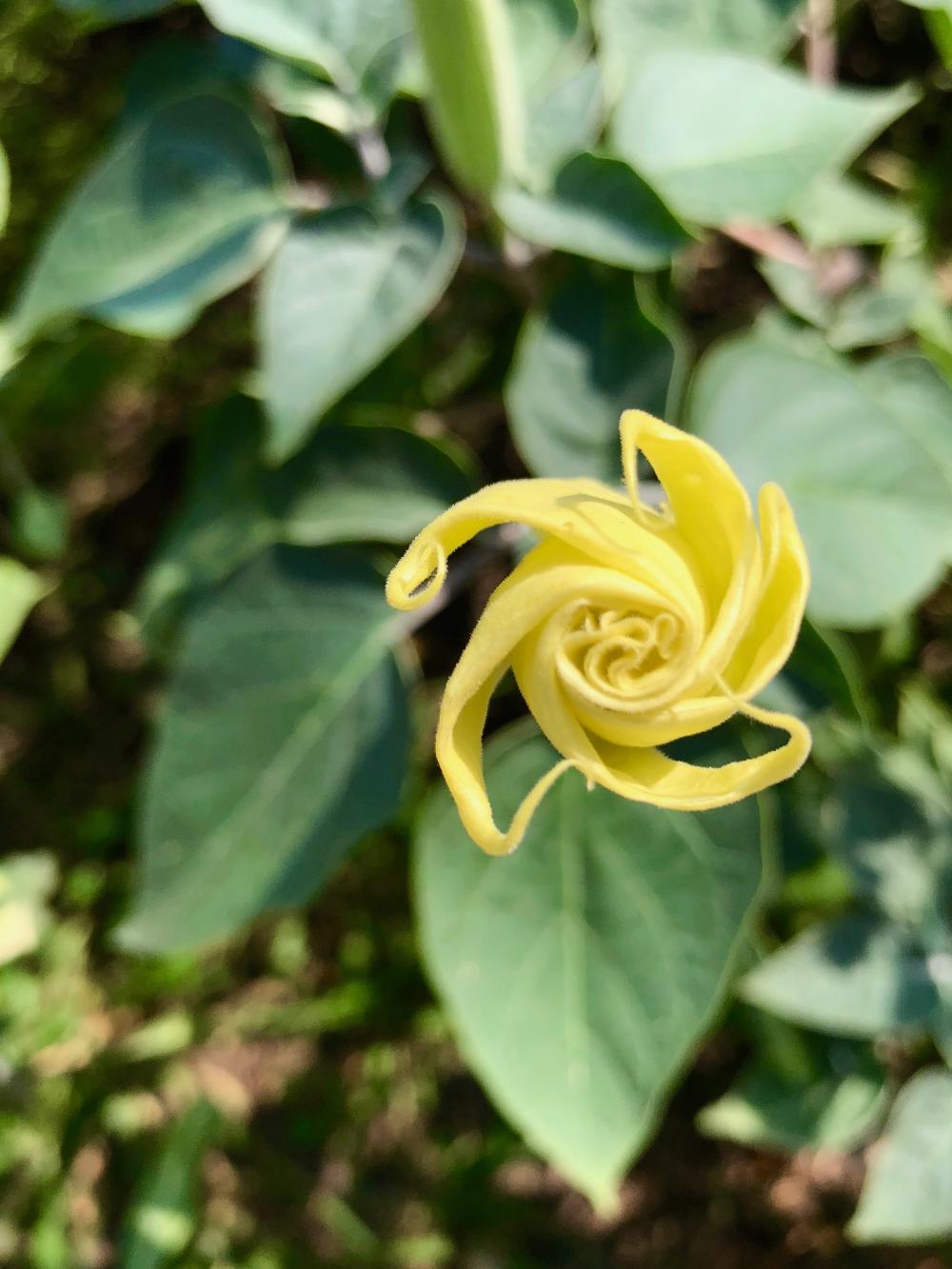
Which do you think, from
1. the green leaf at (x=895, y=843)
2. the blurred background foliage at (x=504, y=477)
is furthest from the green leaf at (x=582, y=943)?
the green leaf at (x=895, y=843)

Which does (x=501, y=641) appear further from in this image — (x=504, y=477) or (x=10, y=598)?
(x=504, y=477)

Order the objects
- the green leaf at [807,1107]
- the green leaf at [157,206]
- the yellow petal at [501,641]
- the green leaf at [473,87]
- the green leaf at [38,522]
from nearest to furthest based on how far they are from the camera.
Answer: the yellow petal at [501,641], the green leaf at [473,87], the green leaf at [157,206], the green leaf at [807,1107], the green leaf at [38,522]

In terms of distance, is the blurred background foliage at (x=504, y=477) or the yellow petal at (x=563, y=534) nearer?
the yellow petal at (x=563, y=534)

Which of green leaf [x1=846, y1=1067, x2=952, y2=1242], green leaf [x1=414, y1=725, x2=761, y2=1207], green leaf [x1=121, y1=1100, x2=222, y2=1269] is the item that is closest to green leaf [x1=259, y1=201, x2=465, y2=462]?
green leaf [x1=414, y1=725, x2=761, y2=1207]

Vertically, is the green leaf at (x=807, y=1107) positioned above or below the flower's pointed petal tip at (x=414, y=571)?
below

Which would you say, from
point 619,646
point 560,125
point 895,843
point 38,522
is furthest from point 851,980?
point 38,522

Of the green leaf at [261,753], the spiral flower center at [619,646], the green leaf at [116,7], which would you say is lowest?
the green leaf at [261,753]

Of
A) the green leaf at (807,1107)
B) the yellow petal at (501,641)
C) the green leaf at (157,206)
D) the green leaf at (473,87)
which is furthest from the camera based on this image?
the green leaf at (807,1107)

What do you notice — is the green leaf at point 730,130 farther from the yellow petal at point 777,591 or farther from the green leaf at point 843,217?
the yellow petal at point 777,591
